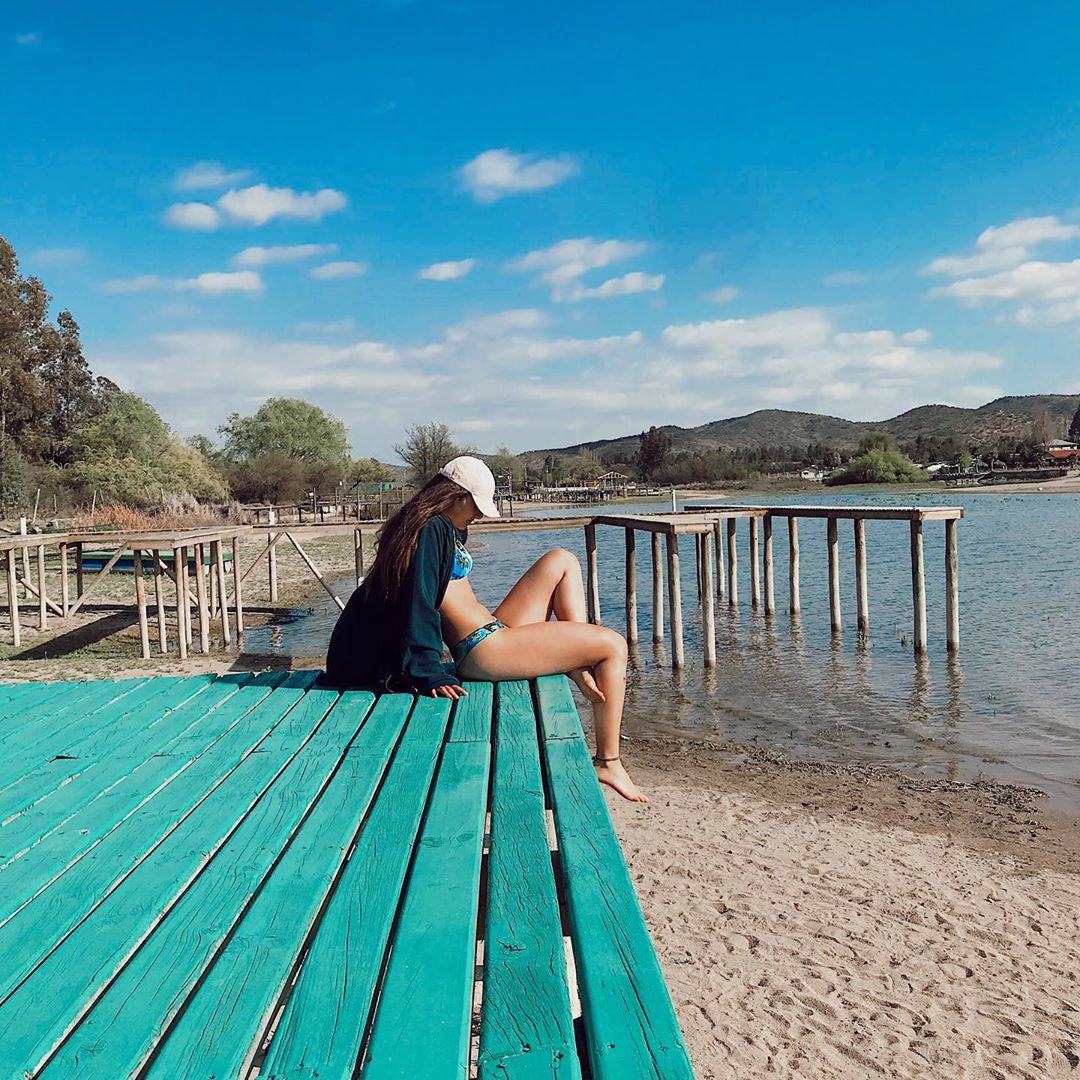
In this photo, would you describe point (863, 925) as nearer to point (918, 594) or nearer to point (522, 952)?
point (522, 952)

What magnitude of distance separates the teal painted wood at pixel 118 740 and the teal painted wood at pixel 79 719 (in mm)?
16

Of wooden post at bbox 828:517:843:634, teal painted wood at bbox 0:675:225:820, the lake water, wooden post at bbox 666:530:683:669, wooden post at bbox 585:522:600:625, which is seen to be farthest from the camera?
wooden post at bbox 585:522:600:625

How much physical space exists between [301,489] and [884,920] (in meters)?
55.0

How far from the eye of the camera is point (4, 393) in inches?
1603

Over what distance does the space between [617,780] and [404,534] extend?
1.25 m

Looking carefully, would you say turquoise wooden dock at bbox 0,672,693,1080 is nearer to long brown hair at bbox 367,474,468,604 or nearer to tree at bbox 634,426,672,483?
long brown hair at bbox 367,474,468,604

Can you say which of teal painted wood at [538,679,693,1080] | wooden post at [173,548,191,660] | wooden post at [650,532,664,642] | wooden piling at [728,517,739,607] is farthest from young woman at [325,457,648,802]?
wooden piling at [728,517,739,607]

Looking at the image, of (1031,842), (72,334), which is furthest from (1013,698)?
(72,334)

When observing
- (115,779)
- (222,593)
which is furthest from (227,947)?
(222,593)

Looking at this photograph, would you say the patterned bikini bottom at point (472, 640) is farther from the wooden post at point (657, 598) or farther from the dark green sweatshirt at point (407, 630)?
the wooden post at point (657, 598)

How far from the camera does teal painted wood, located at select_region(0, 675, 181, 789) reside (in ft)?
10.4

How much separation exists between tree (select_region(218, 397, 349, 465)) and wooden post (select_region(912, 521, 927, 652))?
68.4 metres

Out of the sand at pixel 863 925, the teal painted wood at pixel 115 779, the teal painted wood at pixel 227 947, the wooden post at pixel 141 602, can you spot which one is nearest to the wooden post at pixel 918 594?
the sand at pixel 863 925

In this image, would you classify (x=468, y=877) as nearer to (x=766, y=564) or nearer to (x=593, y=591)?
(x=593, y=591)
